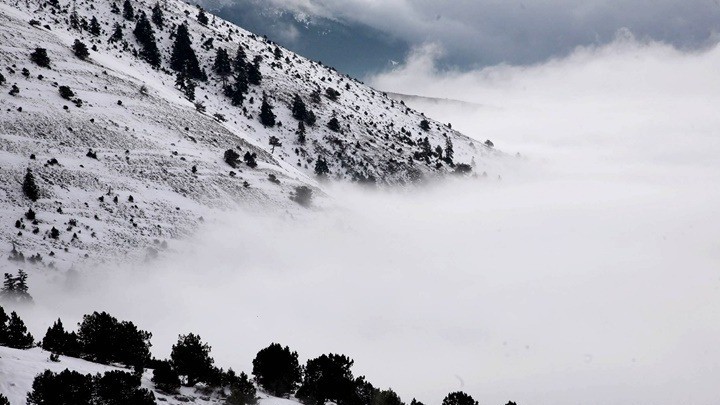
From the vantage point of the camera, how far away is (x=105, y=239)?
66.2 meters

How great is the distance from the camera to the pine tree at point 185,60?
137000 mm

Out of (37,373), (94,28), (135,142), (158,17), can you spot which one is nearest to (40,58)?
(135,142)

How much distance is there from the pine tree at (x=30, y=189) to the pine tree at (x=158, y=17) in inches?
3814

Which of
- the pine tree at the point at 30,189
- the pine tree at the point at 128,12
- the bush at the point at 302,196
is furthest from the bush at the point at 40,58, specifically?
the pine tree at the point at 128,12

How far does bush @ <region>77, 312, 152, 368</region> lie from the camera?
3397cm

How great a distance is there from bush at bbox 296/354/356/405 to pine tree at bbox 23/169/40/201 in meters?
45.9

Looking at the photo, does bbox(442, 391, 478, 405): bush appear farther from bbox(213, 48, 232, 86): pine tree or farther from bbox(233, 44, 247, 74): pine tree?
bbox(233, 44, 247, 74): pine tree

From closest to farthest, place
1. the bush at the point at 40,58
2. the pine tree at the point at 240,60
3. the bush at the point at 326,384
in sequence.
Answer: the bush at the point at 326,384 → the bush at the point at 40,58 → the pine tree at the point at 240,60

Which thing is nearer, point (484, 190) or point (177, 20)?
point (177, 20)

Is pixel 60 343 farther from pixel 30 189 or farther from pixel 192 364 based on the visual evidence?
pixel 30 189

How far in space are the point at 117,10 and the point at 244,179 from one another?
82.7 metres

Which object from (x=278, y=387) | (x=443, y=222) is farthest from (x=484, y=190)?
(x=278, y=387)

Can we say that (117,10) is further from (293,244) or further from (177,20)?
(293,244)

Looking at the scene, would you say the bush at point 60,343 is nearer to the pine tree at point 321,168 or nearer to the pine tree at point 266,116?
the pine tree at point 321,168
